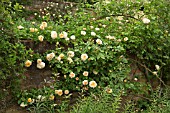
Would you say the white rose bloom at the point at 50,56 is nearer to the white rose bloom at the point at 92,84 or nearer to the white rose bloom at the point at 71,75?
the white rose bloom at the point at 71,75

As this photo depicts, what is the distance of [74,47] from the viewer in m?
3.38

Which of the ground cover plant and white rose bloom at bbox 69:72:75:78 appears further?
white rose bloom at bbox 69:72:75:78

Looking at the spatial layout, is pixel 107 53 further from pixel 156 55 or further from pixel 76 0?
pixel 76 0

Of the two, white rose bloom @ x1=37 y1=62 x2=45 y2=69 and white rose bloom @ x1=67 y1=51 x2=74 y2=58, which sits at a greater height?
white rose bloom @ x1=67 y1=51 x2=74 y2=58

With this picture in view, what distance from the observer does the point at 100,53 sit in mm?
3363

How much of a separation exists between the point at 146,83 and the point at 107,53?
73cm

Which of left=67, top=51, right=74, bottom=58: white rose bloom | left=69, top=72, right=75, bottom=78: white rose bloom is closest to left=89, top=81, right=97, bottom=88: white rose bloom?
left=69, top=72, right=75, bottom=78: white rose bloom

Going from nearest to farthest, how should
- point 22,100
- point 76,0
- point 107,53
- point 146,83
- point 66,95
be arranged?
point 22,100, point 66,95, point 107,53, point 146,83, point 76,0

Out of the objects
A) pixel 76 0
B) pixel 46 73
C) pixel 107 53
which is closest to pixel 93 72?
pixel 107 53

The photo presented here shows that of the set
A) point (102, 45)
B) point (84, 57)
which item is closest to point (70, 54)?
point (84, 57)

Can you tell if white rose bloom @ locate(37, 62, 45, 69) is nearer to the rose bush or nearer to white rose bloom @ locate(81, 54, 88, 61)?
the rose bush

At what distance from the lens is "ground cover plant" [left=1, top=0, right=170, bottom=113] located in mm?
3068

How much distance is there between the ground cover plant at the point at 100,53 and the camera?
10.1 feet

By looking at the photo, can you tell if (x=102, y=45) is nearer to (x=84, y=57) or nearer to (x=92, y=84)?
(x=84, y=57)
